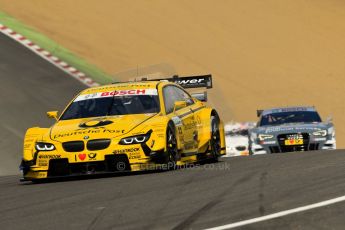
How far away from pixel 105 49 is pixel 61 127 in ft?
63.0

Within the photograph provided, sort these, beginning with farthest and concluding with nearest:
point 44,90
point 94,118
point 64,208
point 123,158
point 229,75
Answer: point 229,75 < point 44,90 < point 94,118 < point 123,158 < point 64,208

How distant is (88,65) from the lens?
2888 cm

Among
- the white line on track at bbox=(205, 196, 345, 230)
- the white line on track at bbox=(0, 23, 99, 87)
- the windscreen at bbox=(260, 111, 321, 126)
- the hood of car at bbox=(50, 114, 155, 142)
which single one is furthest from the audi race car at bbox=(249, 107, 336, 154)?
the white line on track at bbox=(205, 196, 345, 230)

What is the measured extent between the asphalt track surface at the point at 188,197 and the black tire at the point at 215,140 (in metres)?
1.39

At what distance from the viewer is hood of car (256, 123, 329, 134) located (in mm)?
17828

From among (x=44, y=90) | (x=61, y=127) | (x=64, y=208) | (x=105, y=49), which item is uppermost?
(x=105, y=49)

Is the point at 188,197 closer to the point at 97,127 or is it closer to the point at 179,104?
the point at 97,127

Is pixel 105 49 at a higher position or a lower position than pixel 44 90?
higher

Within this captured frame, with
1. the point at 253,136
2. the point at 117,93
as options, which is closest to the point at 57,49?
the point at 253,136

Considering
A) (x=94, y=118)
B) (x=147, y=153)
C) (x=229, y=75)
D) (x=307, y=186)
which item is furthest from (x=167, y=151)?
(x=229, y=75)

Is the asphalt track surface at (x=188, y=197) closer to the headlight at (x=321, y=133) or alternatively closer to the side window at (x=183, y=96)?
the side window at (x=183, y=96)

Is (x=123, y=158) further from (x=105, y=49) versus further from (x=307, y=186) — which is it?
(x=105, y=49)

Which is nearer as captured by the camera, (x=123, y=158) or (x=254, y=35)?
(x=123, y=158)

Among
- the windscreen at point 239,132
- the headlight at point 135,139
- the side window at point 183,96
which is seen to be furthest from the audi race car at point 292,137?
the headlight at point 135,139
